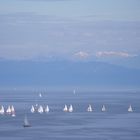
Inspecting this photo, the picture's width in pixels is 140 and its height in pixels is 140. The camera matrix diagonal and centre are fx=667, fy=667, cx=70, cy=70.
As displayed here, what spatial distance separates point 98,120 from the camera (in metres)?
97.2

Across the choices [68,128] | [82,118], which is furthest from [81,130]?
[82,118]

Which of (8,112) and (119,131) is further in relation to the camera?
(8,112)

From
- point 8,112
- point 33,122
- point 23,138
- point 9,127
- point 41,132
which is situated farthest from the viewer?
point 8,112

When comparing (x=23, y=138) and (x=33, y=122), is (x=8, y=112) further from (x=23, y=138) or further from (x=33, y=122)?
(x=23, y=138)

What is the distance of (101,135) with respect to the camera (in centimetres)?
7719

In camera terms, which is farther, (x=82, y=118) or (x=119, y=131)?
(x=82, y=118)

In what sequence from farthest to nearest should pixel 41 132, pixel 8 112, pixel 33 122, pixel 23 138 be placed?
pixel 8 112 < pixel 33 122 < pixel 41 132 < pixel 23 138

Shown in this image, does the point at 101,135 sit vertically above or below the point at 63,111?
below

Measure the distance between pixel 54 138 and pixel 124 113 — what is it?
38621 mm

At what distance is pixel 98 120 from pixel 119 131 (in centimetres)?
1531

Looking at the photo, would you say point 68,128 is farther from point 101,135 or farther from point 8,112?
point 8,112

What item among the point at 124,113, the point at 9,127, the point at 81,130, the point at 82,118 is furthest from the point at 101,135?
the point at 124,113

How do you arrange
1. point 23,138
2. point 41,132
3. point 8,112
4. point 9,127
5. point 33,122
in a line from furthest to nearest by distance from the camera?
point 8,112, point 33,122, point 9,127, point 41,132, point 23,138

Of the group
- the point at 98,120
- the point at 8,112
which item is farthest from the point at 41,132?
the point at 8,112
